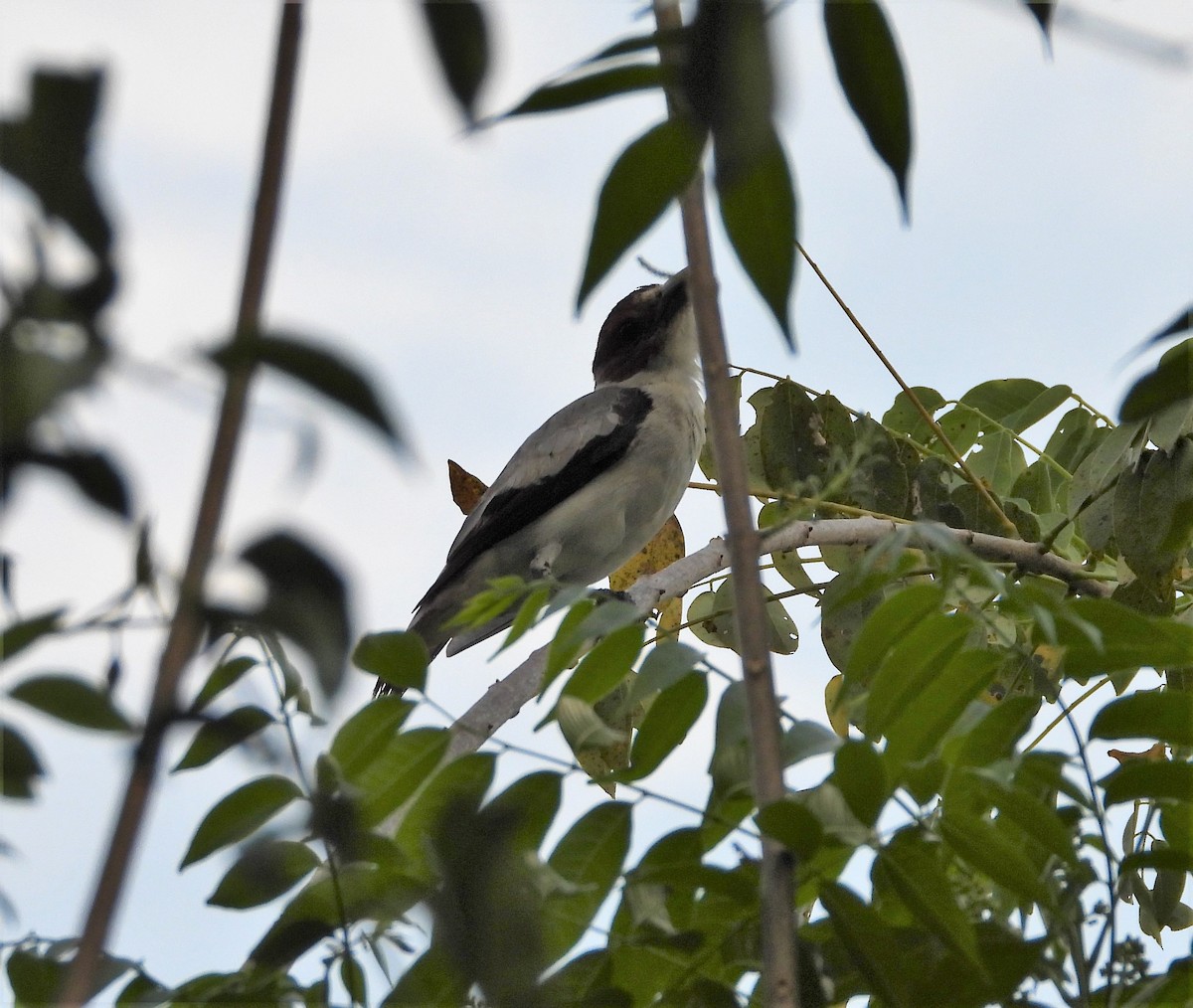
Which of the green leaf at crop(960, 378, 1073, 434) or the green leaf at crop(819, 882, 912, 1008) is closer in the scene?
the green leaf at crop(819, 882, 912, 1008)

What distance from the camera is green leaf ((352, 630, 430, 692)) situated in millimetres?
1726

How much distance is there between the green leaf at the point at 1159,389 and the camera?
3.73 ft

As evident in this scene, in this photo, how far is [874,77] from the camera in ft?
2.79

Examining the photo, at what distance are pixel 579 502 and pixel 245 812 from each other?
4.37 metres

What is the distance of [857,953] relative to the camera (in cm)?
134

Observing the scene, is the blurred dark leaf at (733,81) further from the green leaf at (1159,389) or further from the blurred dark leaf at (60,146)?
the green leaf at (1159,389)

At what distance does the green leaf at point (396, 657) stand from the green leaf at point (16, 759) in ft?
2.87

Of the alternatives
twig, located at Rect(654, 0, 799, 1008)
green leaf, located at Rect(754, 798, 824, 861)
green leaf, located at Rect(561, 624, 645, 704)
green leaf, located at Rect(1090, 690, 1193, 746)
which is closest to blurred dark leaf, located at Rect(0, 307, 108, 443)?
twig, located at Rect(654, 0, 799, 1008)

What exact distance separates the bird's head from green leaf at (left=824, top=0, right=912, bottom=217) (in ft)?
18.8

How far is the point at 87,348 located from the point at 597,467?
539 centimetres

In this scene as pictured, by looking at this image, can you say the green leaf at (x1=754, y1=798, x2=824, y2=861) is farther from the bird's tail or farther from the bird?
the bird's tail

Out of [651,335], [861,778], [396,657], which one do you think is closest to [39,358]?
[861,778]

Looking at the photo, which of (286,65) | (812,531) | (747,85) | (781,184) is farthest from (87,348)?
(812,531)

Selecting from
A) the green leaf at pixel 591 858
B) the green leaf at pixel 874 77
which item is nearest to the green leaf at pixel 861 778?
the green leaf at pixel 591 858
